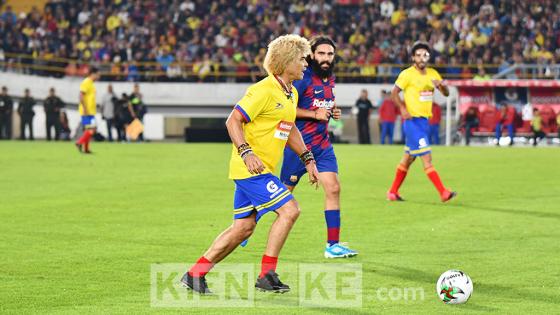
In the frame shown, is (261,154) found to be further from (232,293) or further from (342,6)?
(342,6)

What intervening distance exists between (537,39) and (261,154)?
33748 mm

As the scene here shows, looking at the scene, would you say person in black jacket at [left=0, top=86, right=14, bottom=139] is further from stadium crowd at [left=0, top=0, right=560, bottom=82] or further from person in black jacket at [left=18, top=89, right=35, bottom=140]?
stadium crowd at [left=0, top=0, right=560, bottom=82]

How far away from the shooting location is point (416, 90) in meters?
17.2

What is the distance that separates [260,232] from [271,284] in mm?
4419

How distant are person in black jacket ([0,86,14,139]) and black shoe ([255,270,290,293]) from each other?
34104 mm

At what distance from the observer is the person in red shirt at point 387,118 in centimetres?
3800

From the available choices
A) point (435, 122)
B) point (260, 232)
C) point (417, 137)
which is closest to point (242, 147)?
point (260, 232)

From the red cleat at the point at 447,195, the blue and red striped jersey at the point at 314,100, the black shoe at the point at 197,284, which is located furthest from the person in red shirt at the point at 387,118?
the black shoe at the point at 197,284

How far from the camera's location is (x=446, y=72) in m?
41.2

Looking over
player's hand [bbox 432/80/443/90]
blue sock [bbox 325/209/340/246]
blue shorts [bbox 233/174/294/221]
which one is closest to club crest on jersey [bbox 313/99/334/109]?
blue sock [bbox 325/209/340/246]

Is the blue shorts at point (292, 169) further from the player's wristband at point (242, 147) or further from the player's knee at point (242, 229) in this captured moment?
the player's wristband at point (242, 147)

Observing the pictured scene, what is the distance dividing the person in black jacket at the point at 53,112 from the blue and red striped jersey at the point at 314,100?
30289 millimetres

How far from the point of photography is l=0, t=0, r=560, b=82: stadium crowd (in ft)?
136

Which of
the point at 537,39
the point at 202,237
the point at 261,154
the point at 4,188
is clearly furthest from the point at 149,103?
the point at 261,154
